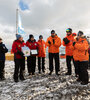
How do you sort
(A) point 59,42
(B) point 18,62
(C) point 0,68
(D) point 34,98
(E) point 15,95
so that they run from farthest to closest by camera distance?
1. (A) point 59,42
2. (C) point 0,68
3. (B) point 18,62
4. (E) point 15,95
5. (D) point 34,98

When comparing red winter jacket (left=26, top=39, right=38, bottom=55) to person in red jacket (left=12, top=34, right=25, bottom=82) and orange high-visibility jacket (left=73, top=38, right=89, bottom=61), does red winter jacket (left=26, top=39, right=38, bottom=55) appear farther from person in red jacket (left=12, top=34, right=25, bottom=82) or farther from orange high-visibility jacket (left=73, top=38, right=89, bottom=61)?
orange high-visibility jacket (left=73, top=38, right=89, bottom=61)

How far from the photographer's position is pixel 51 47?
17.9ft

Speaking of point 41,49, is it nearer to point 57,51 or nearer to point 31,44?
point 31,44

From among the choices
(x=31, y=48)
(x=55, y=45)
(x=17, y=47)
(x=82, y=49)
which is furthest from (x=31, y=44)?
(x=82, y=49)

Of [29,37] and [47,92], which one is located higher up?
[29,37]

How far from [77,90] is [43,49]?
342 cm

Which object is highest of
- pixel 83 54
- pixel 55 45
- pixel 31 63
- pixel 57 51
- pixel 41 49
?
pixel 55 45

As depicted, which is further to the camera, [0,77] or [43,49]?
[43,49]

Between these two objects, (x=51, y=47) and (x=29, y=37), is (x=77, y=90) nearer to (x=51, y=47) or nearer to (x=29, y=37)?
(x=51, y=47)

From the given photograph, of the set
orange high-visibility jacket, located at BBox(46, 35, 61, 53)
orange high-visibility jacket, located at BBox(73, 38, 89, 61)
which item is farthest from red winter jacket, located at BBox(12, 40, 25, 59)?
orange high-visibility jacket, located at BBox(73, 38, 89, 61)

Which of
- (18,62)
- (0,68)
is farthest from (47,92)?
(0,68)

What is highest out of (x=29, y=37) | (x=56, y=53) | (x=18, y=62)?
(x=29, y=37)

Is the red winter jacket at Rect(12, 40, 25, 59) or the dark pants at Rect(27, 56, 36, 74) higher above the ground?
the red winter jacket at Rect(12, 40, 25, 59)

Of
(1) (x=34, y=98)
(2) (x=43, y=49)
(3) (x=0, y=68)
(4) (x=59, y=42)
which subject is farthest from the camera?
(2) (x=43, y=49)
